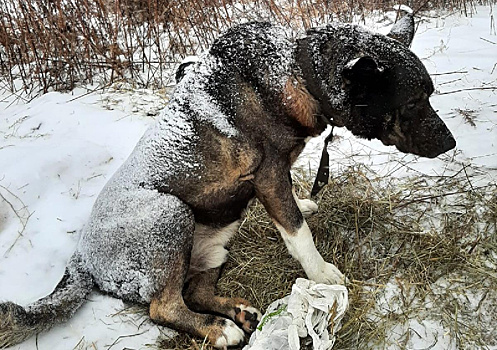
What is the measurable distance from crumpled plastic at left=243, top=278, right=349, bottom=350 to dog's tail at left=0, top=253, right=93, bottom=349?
1.06 metres

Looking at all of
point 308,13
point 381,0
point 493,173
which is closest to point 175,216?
point 493,173

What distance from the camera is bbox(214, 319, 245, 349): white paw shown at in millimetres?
2756

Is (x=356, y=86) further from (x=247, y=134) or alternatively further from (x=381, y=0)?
(x=381, y=0)

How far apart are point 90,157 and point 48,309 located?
70.4 inches

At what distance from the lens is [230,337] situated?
9.06 ft

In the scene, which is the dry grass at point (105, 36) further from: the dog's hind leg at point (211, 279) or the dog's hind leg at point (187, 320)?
the dog's hind leg at point (187, 320)

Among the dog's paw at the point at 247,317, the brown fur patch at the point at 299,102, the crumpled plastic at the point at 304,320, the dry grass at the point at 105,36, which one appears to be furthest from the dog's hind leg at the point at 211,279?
the dry grass at the point at 105,36

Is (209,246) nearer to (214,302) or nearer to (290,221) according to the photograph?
(214,302)

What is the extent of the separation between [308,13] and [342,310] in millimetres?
4448

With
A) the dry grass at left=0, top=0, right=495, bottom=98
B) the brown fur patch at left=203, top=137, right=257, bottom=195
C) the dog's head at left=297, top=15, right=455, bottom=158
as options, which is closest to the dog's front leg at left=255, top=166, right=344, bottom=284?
the brown fur patch at left=203, top=137, right=257, bottom=195

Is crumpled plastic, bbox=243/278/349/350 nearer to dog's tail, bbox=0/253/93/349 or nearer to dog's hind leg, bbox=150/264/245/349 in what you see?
dog's hind leg, bbox=150/264/245/349

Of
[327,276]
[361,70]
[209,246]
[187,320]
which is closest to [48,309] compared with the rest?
[187,320]

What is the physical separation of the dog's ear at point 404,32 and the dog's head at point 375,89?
198mm

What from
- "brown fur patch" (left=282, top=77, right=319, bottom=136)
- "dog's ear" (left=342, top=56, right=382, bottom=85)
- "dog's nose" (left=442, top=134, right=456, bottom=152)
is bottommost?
"dog's nose" (left=442, top=134, right=456, bottom=152)
